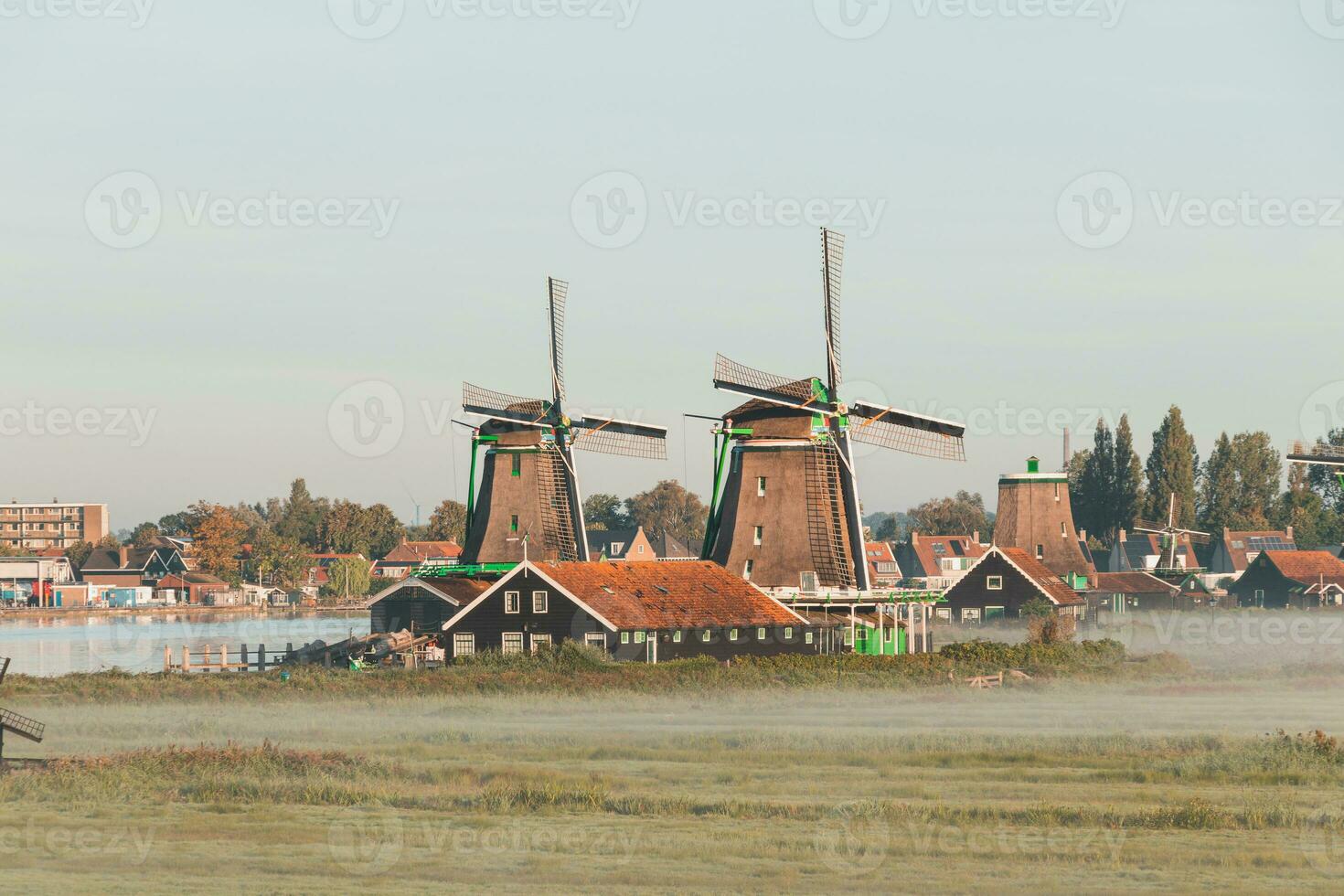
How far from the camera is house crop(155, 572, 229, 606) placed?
535ft

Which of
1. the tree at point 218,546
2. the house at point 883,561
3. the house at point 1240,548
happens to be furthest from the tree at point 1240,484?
the tree at point 218,546

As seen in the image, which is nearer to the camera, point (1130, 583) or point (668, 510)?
point (1130, 583)

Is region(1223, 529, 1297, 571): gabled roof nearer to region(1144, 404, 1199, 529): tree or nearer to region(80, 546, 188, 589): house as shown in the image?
region(1144, 404, 1199, 529): tree

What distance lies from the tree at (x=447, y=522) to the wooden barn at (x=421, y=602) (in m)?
112

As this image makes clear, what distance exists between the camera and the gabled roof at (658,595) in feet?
175

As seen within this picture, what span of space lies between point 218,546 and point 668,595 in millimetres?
118430

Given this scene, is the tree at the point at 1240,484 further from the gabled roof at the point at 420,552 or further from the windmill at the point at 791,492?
the windmill at the point at 791,492

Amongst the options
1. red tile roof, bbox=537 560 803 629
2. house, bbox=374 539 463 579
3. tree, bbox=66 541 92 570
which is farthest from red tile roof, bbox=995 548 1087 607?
tree, bbox=66 541 92 570

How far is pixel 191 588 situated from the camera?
164875 millimetres

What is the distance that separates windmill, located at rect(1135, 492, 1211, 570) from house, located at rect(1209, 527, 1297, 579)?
1638 mm

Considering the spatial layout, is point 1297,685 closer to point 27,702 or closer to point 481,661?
point 481,661

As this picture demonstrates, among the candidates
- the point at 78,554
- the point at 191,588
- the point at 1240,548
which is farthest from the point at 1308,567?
the point at 78,554

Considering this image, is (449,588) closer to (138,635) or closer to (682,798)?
(682,798)

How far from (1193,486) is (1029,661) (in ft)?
271
